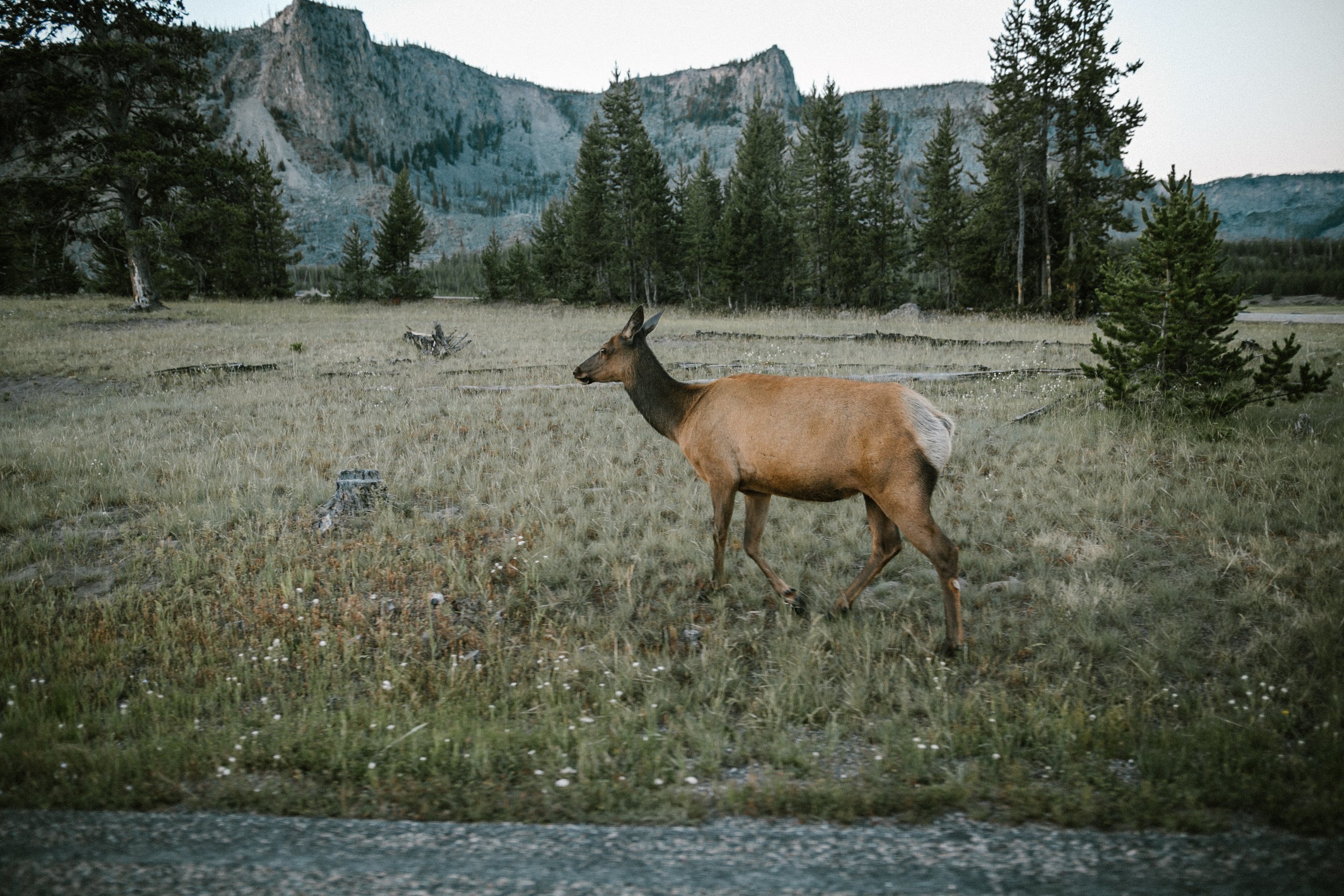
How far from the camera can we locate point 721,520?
625cm

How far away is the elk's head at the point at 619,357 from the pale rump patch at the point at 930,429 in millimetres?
2787

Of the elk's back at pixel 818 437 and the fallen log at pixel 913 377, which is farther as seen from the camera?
the fallen log at pixel 913 377

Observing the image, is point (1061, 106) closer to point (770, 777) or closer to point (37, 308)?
point (770, 777)

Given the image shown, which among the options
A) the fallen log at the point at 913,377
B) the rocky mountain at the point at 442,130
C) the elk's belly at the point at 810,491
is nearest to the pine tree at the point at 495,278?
the fallen log at the point at 913,377

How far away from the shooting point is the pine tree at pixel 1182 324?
10.0m

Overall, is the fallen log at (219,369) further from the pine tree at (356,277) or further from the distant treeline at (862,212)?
the pine tree at (356,277)

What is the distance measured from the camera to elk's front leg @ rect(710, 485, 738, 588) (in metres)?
6.18

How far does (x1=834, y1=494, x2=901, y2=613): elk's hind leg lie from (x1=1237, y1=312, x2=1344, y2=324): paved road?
29121 millimetres

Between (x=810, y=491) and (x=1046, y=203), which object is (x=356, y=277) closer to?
(x=1046, y=203)

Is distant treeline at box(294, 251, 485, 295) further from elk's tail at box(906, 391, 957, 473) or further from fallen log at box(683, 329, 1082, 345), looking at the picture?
elk's tail at box(906, 391, 957, 473)

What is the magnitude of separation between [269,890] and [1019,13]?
1557 inches

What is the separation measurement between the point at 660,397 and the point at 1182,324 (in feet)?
26.3

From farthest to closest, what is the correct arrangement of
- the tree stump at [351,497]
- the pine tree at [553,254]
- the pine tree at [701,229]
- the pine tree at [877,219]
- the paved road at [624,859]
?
the pine tree at [553,254], the pine tree at [701,229], the pine tree at [877,219], the tree stump at [351,497], the paved road at [624,859]

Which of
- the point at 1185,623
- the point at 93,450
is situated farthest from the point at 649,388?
the point at 93,450
